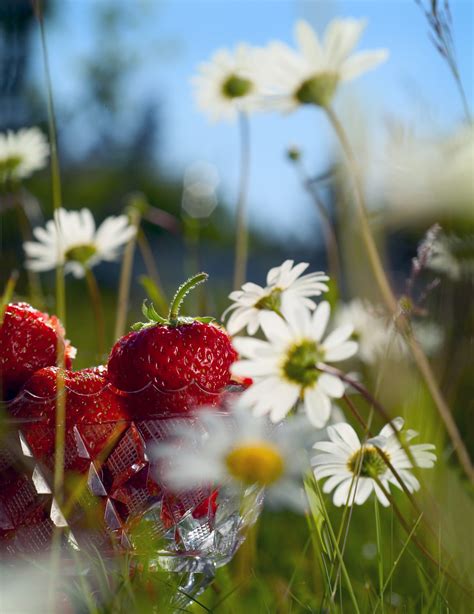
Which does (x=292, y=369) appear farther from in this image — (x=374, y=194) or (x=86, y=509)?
(x=374, y=194)

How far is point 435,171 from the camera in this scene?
517mm

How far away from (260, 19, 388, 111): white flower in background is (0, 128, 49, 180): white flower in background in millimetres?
430

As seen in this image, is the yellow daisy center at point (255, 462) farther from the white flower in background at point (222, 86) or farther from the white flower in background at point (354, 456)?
the white flower in background at point (222, 86)

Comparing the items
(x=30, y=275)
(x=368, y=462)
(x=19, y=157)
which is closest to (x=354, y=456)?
(x=368, y=462)

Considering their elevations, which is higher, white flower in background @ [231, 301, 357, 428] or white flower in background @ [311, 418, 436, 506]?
white flower in background @ [231, 301, 357, 428]

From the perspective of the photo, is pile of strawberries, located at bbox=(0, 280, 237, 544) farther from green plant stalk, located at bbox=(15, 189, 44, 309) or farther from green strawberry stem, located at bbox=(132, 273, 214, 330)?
green plant stalk, located at bbox=(15, 189, 44, 309)

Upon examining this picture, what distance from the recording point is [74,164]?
173 inches

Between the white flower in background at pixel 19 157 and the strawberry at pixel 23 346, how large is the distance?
0.42 meters

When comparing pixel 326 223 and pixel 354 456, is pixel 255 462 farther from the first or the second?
pixel 326 223

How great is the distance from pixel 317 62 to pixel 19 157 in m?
0.49

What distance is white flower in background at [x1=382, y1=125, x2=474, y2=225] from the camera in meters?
0.49

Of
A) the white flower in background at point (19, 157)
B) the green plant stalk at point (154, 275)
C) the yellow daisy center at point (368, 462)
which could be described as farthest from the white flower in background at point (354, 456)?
the white flower in background at point (19, 157)

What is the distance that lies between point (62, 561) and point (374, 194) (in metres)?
0.34

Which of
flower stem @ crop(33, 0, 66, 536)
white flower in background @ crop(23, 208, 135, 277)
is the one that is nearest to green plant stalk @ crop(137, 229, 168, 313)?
white flower in background @ crop(23, 208, 135, 277)
